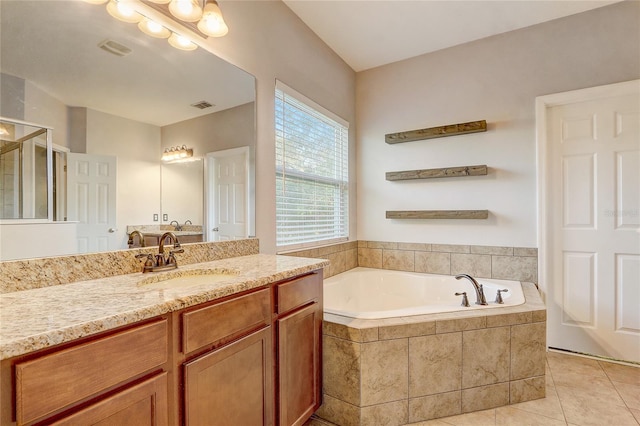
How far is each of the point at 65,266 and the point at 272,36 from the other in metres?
1.91

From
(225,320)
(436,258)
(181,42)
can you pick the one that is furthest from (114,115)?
(436,258)

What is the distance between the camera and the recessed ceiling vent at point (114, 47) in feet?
4.35

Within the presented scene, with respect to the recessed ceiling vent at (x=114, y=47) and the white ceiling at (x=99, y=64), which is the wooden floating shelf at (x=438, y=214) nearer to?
the white ceiling at (x=99, y=64)

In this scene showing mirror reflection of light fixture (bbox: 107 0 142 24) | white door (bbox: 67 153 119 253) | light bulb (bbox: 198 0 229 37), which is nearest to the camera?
white door (bbox: 67 153 119 253)

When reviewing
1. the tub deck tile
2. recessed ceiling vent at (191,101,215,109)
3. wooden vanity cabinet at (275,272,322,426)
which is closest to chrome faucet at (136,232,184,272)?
wooden vanity cabinet at (275,272,322,426)

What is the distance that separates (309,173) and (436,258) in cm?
146

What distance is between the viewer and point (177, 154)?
5.42 feet

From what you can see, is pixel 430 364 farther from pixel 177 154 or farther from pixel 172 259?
pixel 177 154

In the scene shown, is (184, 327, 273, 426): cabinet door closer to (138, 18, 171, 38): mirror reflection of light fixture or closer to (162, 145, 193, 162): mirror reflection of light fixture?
(162, 145, 193, 162): mirror reflection of light fixture

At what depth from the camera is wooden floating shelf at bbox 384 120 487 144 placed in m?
2.73

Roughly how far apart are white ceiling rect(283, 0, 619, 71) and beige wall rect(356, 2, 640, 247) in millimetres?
132

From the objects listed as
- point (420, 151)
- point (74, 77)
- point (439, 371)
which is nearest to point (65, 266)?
point (74, 77)

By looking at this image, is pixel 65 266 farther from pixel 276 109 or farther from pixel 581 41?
pixel 581 41

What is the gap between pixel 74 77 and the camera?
1244mm
